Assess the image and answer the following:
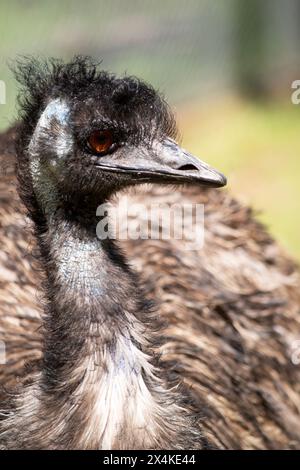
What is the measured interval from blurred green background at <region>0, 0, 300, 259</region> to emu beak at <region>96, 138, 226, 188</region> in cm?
228

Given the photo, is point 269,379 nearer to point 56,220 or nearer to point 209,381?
point 209,381

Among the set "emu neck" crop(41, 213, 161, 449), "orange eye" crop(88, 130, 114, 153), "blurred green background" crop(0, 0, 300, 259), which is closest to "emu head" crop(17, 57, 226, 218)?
"orange eye" crop(88, 130, 114, 153)

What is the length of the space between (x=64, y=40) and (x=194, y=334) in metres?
2.29

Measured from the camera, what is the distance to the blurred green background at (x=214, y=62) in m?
5.81

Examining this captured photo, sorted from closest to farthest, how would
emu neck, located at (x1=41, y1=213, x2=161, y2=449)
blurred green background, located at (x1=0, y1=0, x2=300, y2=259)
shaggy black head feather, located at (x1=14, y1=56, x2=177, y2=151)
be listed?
emu neck, located at (x1=41, y1=213, x2=161, y2=449)
shaggy black head feather, located at (x1=14, y1=56, x2=177, y2=151)
blurred green background, located at (x1=0, y1=0, x2=300, y2=259)

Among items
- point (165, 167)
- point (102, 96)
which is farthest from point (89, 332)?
point (102, 96)

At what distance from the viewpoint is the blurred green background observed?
5812 mm

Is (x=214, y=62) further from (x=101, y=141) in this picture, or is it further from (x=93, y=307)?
(x=93, y=307)

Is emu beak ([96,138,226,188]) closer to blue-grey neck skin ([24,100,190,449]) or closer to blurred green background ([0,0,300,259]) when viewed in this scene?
blue-grey neck skin ([24,100,190,449])

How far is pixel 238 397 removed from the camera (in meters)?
3.77

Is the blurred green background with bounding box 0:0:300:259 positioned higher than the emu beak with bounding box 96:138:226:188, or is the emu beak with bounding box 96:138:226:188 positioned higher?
the blurred green background with bounding box 0:0:300:259

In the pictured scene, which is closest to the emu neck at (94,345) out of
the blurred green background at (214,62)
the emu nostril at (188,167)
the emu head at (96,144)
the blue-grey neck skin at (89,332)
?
the blue-grey neck skin at (89,332)
